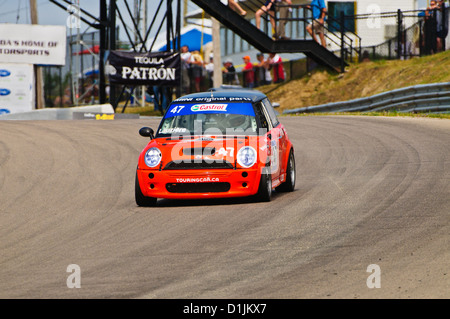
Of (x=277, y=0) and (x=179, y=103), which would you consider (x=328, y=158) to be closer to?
(x=179, y=103)

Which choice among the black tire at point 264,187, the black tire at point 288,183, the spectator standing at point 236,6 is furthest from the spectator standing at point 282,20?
the black tire at point 264,187

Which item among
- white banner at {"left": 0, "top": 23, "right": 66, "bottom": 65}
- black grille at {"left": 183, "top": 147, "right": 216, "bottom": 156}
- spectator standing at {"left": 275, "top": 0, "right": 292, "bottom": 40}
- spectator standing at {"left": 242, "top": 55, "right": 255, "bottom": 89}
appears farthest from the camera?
white banner at {"left": 0, "top": 23, "right": 66, "bottom": 65}

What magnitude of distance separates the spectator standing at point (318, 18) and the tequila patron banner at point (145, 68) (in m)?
5.20

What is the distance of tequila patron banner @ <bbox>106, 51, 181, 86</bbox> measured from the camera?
28.8 m

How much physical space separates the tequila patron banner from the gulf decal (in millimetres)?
18129

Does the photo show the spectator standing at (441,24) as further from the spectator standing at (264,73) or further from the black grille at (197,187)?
the black grille at (197,187)

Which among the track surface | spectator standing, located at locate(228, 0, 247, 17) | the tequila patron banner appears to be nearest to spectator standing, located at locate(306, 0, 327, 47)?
spectator standing, located at locate(228, 0, 247, 17)

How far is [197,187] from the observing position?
9719mm

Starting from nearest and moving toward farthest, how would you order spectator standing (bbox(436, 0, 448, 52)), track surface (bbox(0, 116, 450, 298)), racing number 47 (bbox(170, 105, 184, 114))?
1. track surface (bbox(0, 116, 450, 298))
2. racing number 47 (bbox(170, 105, 184, 114))
3. spectator standing (bbox(436, 0, 448, 52))

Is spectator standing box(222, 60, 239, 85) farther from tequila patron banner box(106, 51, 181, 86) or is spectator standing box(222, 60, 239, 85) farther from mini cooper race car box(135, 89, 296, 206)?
mini cooper race car box(135, 89, 296, 206)

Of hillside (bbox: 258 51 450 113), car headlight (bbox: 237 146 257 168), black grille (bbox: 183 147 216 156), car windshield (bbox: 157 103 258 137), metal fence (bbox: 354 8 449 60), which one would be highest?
metal fence (bbox: 354 8 449 60)

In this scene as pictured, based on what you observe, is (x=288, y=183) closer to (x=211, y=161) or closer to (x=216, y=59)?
(x=211, y=161)
